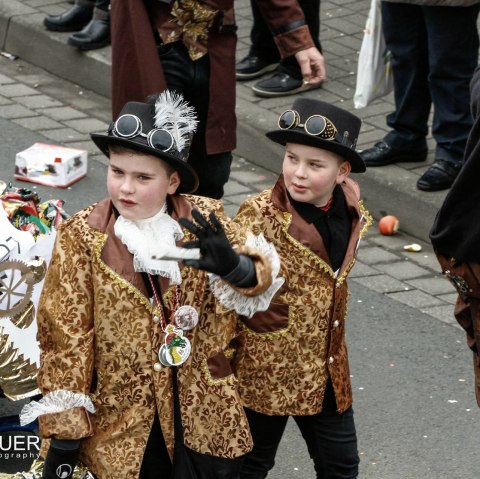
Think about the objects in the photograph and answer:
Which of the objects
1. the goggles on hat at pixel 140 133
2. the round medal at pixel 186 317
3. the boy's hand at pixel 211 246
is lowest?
the round medal at pixel 186 317

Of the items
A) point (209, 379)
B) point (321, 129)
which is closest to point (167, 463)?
point (209, 379)

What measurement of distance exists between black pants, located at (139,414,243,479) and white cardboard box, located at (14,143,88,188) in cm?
363

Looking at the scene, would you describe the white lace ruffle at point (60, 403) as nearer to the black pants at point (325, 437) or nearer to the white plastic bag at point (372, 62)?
the black pants at point (325, 437)

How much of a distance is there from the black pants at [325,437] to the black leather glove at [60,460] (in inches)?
29.8

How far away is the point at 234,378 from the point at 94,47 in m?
5.51

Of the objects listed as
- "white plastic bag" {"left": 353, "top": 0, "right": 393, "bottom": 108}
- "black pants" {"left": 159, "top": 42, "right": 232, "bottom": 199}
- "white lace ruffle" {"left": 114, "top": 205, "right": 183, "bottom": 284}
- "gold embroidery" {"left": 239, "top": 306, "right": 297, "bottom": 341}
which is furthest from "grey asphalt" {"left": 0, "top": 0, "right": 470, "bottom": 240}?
"white lace ruffle" {"left": 114, "top": 205, "right": 183, "bottom": 284}

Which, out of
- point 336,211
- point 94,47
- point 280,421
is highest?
point 336,211

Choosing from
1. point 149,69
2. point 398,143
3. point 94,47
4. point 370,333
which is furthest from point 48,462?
point 94,47

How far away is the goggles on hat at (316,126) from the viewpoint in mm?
4039

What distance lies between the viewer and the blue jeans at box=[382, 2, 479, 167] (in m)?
6.95

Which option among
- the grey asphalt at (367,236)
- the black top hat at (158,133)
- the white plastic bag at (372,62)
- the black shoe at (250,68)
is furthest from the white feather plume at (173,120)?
the black shoe at (250,68)

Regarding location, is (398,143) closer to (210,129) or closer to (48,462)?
(210,129)

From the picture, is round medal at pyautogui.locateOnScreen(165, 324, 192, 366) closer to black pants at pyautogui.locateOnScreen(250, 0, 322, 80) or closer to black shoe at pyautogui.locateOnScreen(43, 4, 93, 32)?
black pants at pyautogui.locateOnScreen(250, 0, 322, 80)

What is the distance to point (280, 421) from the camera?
4.26 m
